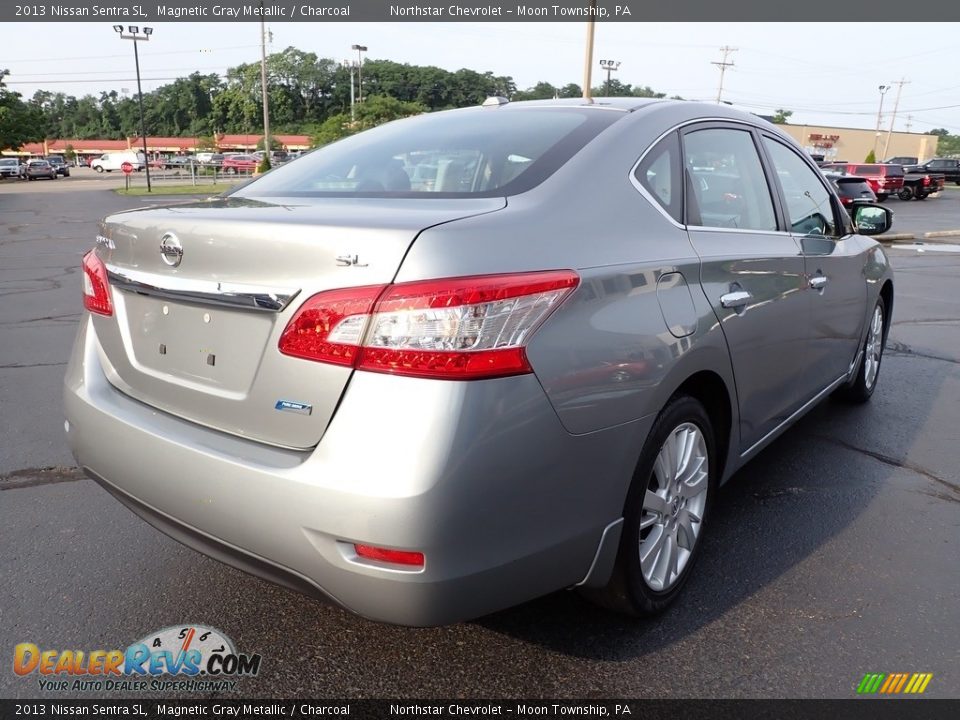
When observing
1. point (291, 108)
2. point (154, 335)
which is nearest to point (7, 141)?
point (291, 108)

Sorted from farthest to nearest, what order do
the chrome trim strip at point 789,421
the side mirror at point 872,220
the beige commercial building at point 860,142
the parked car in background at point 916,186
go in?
1. the beige commercial building at point 860,142
2. the parked car in background at point 916,186
3. the side mirror at point 872,220
4. the chrome trim strip at point 789,421

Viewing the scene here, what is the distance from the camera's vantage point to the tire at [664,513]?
7.50ft

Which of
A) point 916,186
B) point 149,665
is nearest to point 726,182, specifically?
point 149,665

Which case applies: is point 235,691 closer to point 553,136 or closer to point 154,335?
point 154,335

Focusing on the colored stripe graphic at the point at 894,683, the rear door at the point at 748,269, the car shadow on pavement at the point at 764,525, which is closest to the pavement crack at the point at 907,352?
the car shadow on pavement at the point at 764,525

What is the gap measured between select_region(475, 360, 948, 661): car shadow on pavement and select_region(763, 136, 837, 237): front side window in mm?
1194

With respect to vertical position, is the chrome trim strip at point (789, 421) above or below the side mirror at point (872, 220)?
below

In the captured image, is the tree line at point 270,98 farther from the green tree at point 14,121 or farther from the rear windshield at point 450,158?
the rear windshield at point 450,158

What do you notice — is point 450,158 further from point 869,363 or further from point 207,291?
point 869,363

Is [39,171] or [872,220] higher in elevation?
[872,220]

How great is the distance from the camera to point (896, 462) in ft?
13.2

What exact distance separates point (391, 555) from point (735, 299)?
5.14 feet

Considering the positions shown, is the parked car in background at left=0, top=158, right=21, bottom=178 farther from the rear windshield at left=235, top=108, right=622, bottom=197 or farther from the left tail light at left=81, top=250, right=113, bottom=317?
the left tail light at left=81, top=250, right=113, bottom=317

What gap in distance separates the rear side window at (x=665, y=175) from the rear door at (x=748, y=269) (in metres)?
0.06
